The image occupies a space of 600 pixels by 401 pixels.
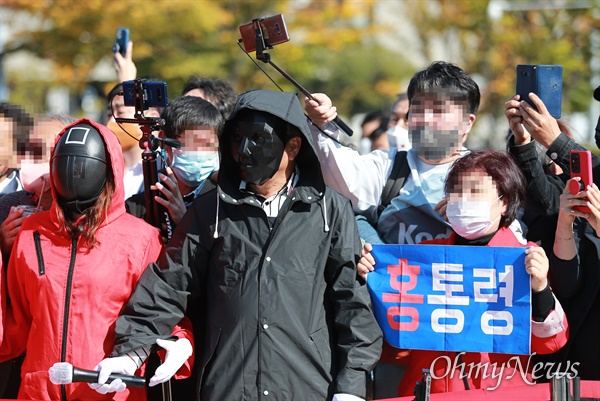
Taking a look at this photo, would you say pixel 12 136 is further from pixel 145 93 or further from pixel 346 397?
pixel 346 397

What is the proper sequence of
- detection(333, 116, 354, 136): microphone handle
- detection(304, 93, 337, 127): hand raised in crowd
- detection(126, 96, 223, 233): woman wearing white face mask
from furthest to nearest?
detection(126, 96, 223, 233): woman wearing white face mask, detection(333, 116, 354, 136): microphone handle, detection(304, 93, 337, 127): hand raised in crowd

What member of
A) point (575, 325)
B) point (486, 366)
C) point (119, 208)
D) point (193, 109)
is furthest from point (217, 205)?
point (575, 325)

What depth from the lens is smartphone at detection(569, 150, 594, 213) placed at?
3707 mm

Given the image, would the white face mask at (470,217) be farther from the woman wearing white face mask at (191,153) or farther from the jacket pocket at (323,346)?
the woman wearing white face mask at (191,153)

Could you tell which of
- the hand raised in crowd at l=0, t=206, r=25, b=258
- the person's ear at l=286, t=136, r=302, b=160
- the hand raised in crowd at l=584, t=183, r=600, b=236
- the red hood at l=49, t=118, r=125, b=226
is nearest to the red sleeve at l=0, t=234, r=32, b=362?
the hand raised in crowd at l=0, t=206, r=25, b=258

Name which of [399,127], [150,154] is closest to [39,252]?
[150,154]

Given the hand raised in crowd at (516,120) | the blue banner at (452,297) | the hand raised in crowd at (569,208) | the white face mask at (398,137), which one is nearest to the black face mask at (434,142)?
the hand raised in crowd at (516,120)

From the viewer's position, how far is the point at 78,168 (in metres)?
3.72

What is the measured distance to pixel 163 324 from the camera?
3707mm

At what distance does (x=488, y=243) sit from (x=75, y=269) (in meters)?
1.99

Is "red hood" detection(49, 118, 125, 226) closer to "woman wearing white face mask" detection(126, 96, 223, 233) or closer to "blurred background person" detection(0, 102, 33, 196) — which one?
"woman wearing white face mask" detection(126, 96, 223, 233)

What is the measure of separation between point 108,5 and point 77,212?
53.5 ft

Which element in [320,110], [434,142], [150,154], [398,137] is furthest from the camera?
[398,137]

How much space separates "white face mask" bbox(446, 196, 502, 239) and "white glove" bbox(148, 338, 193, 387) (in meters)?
1.42
